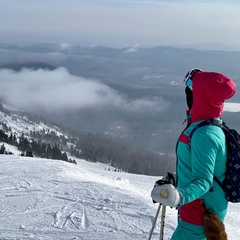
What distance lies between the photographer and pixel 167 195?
2.71m

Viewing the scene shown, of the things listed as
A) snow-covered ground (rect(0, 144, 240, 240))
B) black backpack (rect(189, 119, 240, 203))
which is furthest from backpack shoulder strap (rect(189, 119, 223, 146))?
snow-covered ground (rect(0, 144, 240, 240))

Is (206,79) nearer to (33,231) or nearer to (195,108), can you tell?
(195,108)

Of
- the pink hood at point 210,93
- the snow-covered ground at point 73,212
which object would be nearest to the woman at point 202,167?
the pink hood at point 210,93

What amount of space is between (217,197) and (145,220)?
4.71m

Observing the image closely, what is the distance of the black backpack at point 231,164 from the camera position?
9.95 feet

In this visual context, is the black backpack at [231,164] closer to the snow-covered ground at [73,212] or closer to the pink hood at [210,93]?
the pink hood at [210,93]

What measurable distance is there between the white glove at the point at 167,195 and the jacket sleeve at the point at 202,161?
0.32 feet

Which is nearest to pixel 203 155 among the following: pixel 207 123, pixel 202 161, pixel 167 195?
pixel 202 161

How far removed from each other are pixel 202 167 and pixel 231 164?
1.00ft

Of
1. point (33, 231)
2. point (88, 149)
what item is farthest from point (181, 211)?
point (88, 149)

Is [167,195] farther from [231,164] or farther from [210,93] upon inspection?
[210,93]

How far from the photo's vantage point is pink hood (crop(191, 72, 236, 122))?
3.03m

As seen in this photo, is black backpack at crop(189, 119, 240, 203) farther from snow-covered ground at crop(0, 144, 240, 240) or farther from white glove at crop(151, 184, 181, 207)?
snow-covered ground at crop(0, 144, 240, 240)

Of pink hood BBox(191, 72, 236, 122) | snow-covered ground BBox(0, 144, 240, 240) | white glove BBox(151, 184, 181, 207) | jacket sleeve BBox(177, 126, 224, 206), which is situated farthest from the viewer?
snow-covered ground BBox(0, 144, 240, 240)
